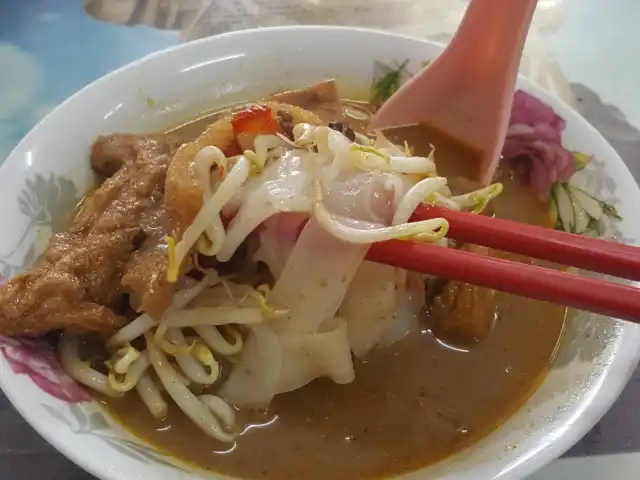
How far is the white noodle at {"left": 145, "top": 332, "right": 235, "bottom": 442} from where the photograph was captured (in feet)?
3.59

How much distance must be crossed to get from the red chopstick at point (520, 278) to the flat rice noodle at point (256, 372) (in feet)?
0.84

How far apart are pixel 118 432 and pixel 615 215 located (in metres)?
0.98

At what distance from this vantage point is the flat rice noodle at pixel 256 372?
112cm

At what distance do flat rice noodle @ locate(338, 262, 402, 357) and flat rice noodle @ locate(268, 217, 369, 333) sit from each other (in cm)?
4

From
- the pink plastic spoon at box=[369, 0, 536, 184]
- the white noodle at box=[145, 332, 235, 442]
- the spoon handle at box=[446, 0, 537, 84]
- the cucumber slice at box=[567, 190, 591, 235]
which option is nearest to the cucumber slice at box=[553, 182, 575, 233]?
the cucumber slice at box=[567, 190, 591, 235]

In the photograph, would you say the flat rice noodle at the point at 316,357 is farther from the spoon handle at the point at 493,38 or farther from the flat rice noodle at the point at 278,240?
the spoon handle at the point at 493,38

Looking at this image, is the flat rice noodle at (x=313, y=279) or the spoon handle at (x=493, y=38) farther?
the spoon handle at (x=493, y=38)

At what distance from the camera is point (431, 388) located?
3.90 ft

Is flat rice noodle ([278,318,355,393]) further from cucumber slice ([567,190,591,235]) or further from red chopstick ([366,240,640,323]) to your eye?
cucumber slice ([567,190,591,235])

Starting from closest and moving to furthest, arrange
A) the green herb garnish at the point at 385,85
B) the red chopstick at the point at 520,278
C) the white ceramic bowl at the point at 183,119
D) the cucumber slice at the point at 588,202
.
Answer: the red chopstick at the point at 520,278 < the white ceramic bowl at the point at 183,119 < the cucumber slice at the point at 588,202 < the green herb garnish at the point at 385,85

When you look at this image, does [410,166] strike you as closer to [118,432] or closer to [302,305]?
[302,305]

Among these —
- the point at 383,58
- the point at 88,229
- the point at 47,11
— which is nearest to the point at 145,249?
the point at 88,229

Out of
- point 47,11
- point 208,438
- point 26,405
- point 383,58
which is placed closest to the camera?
point 26,405

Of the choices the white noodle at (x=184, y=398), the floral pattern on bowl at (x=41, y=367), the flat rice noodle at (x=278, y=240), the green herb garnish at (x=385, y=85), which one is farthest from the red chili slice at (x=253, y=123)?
the green herb garnish at (x=385, y=85)
